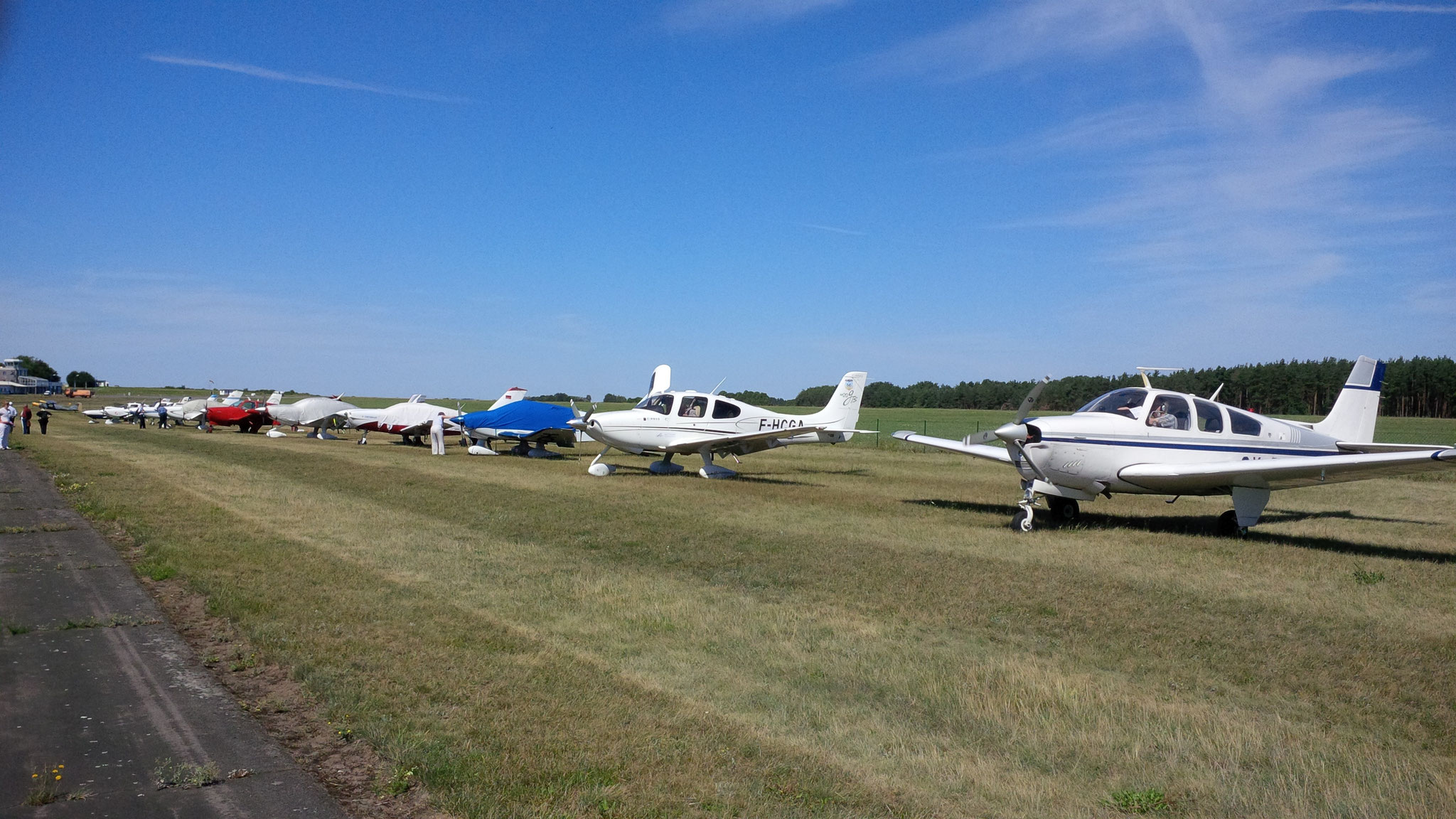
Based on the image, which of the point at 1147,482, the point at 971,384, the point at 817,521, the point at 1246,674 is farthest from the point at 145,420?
the point at 971,384

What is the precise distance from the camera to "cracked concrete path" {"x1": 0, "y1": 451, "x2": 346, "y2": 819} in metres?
3.73

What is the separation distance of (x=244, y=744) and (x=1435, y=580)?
10910 mm

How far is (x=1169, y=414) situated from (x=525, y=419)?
71.7 feet

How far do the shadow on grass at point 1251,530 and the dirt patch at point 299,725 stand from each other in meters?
11.2

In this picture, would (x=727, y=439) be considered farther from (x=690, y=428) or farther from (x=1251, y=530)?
(x=1251, y=530)

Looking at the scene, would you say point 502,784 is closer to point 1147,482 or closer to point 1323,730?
point 1323,730

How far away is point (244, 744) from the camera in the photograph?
4.38m

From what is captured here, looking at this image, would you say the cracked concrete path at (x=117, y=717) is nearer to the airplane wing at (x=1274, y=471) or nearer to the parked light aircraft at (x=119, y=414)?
the airplane wing at (x=1274, y=471)

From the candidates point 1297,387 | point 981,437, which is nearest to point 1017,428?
point 981,437

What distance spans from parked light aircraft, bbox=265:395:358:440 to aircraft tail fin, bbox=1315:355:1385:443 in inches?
1538

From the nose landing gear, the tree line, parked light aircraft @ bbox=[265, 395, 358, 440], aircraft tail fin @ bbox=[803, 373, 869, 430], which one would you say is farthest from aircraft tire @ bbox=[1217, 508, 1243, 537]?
the tree line

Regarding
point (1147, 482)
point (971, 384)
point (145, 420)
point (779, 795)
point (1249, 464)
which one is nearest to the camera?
point (779, 795)

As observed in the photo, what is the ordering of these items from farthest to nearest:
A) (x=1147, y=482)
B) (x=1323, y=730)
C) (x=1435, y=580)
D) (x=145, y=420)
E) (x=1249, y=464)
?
(x=145, y=420) → (x=1147, y=482) → (x=1249, y=464) → (x=1435, y=580) → (x=1323, y=730)

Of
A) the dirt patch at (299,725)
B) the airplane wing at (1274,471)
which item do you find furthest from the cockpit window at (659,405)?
the dirt patch at (299,725)
